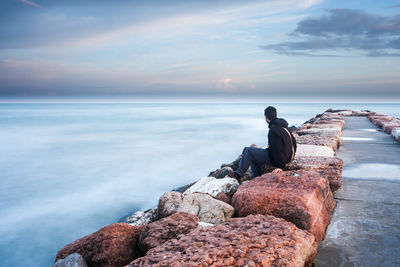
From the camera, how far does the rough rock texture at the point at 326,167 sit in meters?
2.61

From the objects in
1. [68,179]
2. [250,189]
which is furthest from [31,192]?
[250,189]

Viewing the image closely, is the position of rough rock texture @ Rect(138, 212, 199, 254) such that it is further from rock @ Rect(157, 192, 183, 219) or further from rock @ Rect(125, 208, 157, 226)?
rock @ Rect(125, 208, 157, 226)

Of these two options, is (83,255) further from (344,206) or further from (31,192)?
(31,192)

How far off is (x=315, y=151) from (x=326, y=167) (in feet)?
3.40

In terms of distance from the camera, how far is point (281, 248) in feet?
4.37

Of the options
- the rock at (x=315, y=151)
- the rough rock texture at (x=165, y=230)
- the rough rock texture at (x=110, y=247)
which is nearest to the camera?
the rough rock texture at (x=165, y=230)

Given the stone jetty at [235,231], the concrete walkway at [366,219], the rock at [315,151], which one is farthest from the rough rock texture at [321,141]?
the stone jetty at [235,231]

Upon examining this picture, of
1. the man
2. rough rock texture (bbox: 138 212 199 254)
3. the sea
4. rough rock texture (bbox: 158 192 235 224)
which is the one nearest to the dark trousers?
the man

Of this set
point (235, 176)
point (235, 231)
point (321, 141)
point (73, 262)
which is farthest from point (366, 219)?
point (321, 141)

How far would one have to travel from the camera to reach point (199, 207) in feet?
7.70

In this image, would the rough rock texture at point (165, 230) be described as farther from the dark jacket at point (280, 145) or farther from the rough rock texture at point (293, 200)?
the dark jacket at point (280, 145)

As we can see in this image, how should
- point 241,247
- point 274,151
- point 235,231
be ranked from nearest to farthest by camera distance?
point 241,247 → point 235,231 → point 274,151

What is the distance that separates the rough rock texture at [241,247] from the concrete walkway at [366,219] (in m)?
0.27

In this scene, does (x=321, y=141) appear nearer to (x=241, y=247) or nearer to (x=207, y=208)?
(x=207, y=208)
